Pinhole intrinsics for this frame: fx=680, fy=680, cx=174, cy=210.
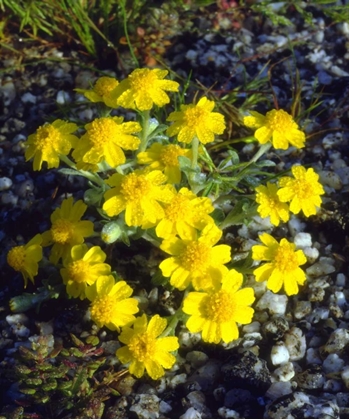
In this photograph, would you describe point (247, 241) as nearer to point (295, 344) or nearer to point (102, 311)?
point (295, 344)

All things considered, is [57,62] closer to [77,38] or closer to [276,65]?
[77,38]

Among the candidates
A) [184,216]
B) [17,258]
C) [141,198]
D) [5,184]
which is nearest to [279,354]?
[184,216]

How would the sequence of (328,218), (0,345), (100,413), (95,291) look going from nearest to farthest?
(100,413), (95,291), (0,345), (328,218)

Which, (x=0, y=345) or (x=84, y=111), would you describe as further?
(x=84, y=111)

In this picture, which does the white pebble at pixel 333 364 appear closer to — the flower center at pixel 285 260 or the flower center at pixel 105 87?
the flower center at pixel 285 260

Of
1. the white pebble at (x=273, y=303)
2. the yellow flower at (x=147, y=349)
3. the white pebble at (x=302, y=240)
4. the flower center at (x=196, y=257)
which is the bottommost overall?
the white pebble at (x=273, y=303)

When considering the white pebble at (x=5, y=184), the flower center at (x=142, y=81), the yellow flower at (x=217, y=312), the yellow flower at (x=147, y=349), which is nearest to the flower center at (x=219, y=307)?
the yellow flower at (x=217, y=312)

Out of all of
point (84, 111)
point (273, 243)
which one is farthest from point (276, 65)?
point (273, 243)
